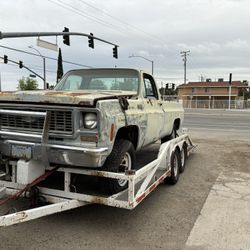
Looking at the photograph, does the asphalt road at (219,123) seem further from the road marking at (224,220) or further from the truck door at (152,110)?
the road marking at (224,220)

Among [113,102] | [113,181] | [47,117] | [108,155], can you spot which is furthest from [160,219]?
[47,117]

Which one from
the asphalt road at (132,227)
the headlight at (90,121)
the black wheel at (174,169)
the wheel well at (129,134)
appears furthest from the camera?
the black wheel at (174,169)

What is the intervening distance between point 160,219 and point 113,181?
90cm

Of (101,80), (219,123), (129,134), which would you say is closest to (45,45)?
(219,123)

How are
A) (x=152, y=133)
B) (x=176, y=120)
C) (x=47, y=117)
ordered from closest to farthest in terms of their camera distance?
(x=47, y=117) < (x=152, y=133) < (x=176, y=120)

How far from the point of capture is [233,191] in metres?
6.48

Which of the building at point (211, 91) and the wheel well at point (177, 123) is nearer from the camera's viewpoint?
the wheel well at point (177, 123)

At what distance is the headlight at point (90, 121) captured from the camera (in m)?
4.34

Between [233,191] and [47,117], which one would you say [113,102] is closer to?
[47,117]

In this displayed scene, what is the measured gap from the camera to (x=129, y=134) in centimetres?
551

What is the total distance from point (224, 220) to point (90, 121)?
2360 mm

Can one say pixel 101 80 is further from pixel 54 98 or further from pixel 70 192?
pixel 70 192

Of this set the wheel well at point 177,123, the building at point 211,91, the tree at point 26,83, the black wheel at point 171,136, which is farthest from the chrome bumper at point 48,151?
the building at point 211,91

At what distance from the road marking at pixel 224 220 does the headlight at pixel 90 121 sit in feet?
5.90
